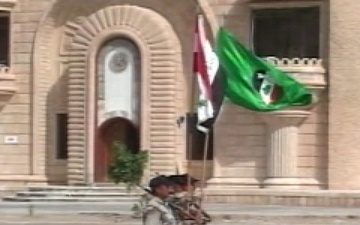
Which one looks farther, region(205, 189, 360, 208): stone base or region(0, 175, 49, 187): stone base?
region(0, 175, 49, 187): stone base

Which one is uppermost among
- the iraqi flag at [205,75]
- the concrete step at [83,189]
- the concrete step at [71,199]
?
the iraqi flag at [205,75]

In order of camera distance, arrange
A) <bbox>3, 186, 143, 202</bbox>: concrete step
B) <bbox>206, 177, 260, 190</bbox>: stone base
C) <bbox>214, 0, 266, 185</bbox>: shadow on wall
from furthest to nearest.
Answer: <bbox>214, 0, 266, 185</bbox>: shadow on wall → <bbox>206, 177, 260, 190</bbox>: stone base → <bbox>3, 186, 143, 202</bbox>: concrete step

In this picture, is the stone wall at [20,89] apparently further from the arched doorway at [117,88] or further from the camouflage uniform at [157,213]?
the camouflage uniform at [157,213]

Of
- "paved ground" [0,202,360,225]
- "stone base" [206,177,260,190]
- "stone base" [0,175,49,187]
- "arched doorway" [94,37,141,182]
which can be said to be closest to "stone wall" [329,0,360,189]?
"stone base" [206,177,260,190]

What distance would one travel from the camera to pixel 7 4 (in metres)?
37.3

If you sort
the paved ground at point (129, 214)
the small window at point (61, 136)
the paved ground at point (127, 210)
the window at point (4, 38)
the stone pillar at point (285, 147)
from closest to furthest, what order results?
the paved ground at point (129, 214)
the paved ground at point (127, 210)
the stone pillar at point (285, 147)
the small window at point (61, 136)
the window at point (4, 38)

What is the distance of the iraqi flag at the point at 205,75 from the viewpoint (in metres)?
14.4

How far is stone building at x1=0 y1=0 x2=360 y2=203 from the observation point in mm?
33750

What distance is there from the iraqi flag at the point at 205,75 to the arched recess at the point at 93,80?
1967 centimetres

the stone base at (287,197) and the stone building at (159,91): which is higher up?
the stone building at (159,91)

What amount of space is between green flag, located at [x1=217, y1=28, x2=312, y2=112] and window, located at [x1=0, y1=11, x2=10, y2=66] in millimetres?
7658

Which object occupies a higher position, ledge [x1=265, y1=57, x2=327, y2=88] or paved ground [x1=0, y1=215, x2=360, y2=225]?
ledge [x1=265, y1=57, x2=327, y2=88]

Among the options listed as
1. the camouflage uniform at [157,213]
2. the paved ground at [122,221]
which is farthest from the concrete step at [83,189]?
the camouflage uniform at [157,213]

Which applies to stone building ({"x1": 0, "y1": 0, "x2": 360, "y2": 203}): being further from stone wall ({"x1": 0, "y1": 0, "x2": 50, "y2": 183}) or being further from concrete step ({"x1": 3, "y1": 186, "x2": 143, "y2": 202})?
concrete step ({"x1": 3, "y1": 186, "x2": 143, "y2": 202})
